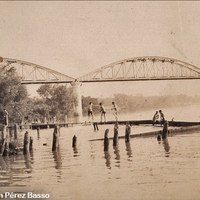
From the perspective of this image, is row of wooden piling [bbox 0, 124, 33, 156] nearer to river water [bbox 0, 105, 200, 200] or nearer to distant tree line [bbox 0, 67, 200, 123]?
river water [bbox 0, 105, 200, 200]

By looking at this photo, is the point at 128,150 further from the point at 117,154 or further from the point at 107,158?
the point at 107,158

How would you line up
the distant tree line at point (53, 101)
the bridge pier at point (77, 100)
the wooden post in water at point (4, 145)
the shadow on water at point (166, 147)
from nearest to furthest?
the distant tree line at point (53, 101) → the bridge pier at point (77, 100) → the shadow on water at point (166, 147) → the wooden post in water at point (4, 145)

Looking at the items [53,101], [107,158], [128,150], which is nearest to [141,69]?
[107,158]

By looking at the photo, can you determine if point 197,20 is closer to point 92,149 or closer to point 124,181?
point 124,181

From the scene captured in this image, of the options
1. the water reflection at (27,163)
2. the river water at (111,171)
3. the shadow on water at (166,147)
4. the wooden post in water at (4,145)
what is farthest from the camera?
the wooden post in water at (4,145)

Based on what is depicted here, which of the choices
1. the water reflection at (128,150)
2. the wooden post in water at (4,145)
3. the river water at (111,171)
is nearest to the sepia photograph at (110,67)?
the river water at (111,171)

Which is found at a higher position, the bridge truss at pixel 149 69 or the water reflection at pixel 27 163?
the bridge truss at pixel 149 69

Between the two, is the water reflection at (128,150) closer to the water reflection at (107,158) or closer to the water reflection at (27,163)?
the water reflection at (107,158)
